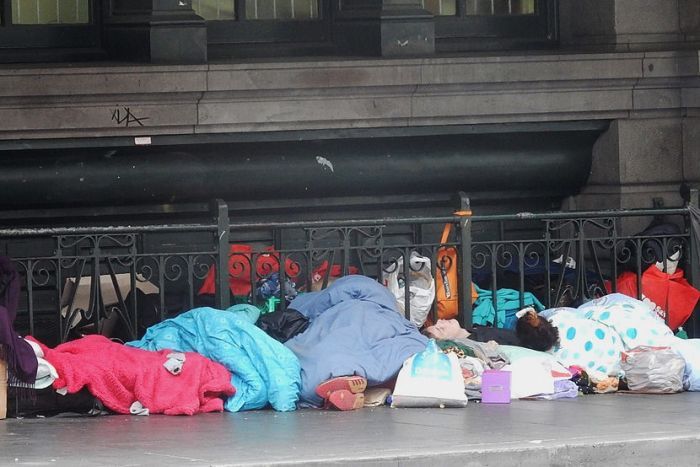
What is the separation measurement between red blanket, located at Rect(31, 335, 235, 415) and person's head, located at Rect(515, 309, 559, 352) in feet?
6.96

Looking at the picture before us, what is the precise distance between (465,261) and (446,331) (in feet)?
1.95

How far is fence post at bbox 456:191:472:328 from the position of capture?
10.7 metres

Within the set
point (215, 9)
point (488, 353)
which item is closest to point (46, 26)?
point (215, 9)

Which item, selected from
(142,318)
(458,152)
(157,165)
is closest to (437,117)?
(458,152)

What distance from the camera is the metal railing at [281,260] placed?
10148 millimetres

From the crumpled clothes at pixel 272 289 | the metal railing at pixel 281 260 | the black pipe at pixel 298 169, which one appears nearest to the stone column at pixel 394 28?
the black pipe at pixel 298 169

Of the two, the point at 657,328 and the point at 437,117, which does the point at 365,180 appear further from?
the point at 657,328

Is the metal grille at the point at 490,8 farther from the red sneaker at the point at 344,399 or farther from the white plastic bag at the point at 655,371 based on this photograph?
the red sneaker at the point at 344,399

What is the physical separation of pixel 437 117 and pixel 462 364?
324 centimetres

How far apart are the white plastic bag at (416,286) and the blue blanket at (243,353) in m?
1.52

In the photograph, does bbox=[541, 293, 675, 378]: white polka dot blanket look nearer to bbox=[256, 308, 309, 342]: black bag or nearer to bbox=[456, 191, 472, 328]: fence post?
bbox=[456, 191, 472, 328]: fence post

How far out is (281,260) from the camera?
10.3 metres

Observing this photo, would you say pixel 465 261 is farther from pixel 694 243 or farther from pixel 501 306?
pixel 694 243

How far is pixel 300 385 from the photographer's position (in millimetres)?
9297
